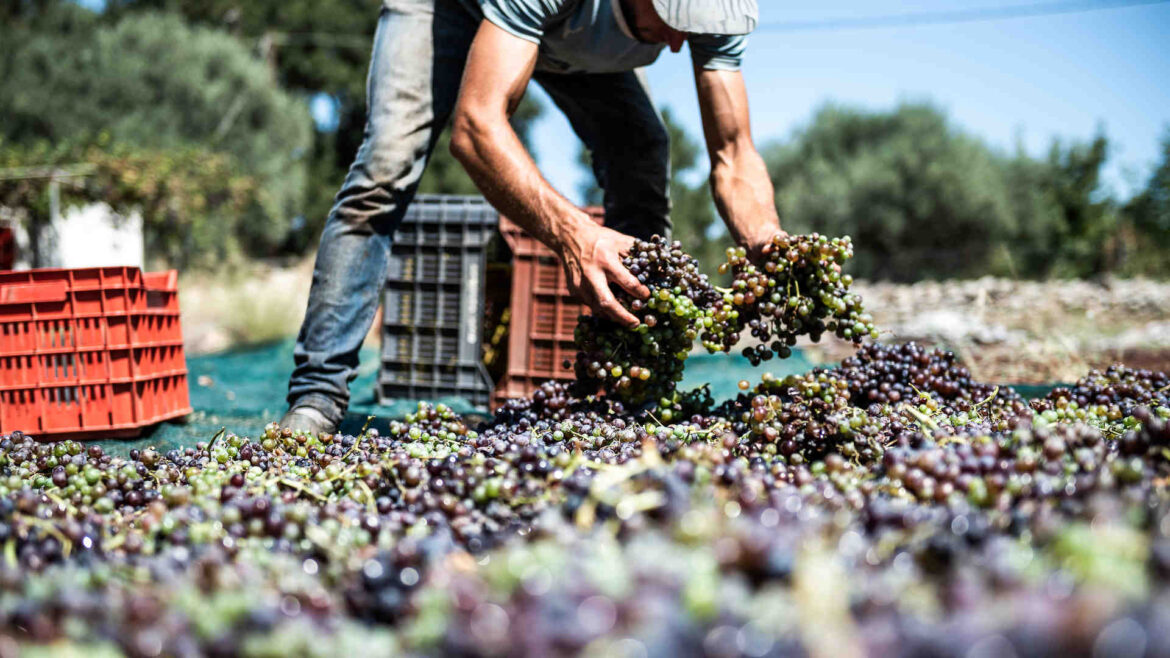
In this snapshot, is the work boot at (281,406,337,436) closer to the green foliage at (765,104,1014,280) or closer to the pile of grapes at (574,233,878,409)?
the pile of grapes at (574,233,878,409)

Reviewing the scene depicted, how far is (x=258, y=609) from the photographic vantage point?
2.07 feet

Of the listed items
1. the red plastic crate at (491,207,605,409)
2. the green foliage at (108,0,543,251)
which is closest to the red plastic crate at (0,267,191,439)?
the red plastic crate at (491,207,605,409)

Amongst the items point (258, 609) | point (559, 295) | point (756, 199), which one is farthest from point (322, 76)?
point (258, 609)

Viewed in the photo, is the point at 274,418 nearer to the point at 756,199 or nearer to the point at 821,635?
the point at 756,199

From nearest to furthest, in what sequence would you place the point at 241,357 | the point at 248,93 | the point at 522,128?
the point at 241,357
the point at 248,93
the point at 522,128

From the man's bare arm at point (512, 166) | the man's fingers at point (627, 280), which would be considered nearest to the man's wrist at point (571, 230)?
the man's bare arm at point (512, 166)

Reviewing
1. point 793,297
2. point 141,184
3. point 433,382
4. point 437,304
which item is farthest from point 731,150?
point 141,184

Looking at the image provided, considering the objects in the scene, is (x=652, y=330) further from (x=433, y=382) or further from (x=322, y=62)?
(x=322, y=62)

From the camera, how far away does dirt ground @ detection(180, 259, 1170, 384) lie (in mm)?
5355

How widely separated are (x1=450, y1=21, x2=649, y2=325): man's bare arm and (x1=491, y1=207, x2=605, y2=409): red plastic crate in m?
1.64

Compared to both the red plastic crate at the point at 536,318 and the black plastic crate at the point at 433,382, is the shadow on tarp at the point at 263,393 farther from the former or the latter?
the red plastic crate at the point at 536,318

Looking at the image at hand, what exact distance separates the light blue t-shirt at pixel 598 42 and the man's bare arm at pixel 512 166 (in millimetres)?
147

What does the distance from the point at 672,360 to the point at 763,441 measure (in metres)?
0.53

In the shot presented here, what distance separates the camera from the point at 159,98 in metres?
17.1
